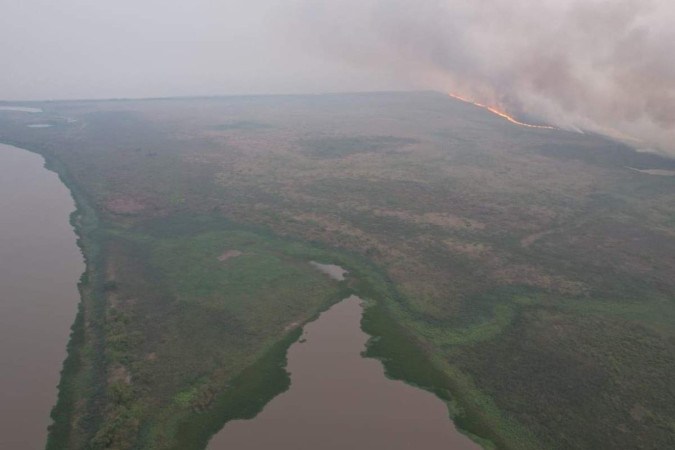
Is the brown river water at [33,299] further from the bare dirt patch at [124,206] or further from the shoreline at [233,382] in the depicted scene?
the bare dirt patch at [124,206]

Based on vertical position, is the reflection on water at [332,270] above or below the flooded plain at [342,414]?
above

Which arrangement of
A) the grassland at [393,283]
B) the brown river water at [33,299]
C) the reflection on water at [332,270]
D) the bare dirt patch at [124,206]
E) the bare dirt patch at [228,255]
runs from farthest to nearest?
the bare dirt patch at [124,206] → the bare dirt patch at [228,255] → the reflection on water at [332,270] → the grassland at [393,283] → the brown river water at [33,299]

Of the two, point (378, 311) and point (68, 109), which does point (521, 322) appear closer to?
point (378, 311)

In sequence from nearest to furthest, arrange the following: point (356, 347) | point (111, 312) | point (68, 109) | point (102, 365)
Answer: point (102, 365)
point (356, 347)
point (111, 312)
point (68, 109)

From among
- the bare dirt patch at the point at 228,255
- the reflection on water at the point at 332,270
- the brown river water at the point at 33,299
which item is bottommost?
the brown river water at the point at 33,299

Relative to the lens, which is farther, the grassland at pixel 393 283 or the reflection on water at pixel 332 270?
the reflection on water at pixel 332 270

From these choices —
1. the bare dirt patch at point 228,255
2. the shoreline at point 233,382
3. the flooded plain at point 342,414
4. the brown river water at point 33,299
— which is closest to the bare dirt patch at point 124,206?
the brown river water at point 33,299

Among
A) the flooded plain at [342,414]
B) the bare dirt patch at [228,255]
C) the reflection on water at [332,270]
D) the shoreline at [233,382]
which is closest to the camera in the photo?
the flooded plain at [342,414]

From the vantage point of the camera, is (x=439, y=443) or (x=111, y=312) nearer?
(x=439, y=443)

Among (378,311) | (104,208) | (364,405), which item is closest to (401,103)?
(104,208)
